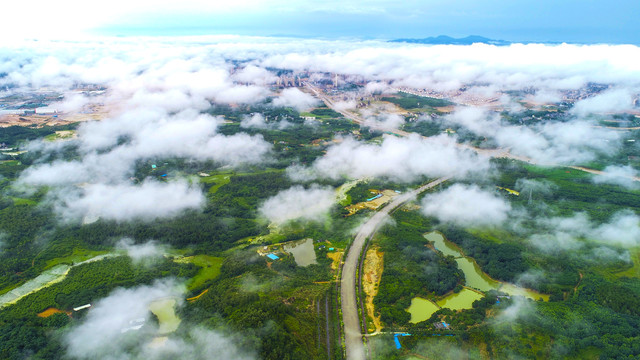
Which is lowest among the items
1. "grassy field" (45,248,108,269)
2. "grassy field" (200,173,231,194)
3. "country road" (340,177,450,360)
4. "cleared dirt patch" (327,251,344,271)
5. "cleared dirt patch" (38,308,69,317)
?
"grassy field" (45,248,108,269)

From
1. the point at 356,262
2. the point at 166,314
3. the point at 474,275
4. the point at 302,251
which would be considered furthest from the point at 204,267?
the point at 474,275

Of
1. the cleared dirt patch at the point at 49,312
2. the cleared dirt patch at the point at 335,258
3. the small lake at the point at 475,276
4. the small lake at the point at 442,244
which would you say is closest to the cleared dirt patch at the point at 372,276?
the cleared dirt patch at the point at 335,258

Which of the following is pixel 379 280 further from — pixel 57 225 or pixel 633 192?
pixel 633 192

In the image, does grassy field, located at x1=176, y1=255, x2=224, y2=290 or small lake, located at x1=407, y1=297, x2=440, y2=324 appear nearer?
small lake, located at x1=407, y1=297, x2=440, y2=324

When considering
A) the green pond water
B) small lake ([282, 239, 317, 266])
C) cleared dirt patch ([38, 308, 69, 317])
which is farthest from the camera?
small lake ([282, 239, 317, 266])

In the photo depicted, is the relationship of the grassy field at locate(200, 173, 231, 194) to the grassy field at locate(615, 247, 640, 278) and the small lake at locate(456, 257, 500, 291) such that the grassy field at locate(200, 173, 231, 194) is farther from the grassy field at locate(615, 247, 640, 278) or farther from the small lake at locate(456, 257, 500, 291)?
the grassy field at locate(615, 247, 640, 278)

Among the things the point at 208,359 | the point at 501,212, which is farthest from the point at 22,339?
the point at 501,212

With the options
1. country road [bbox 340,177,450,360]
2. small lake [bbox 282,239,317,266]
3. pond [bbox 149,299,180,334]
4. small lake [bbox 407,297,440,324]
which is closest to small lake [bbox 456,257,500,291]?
small lake [bbox 407,297,440,324]

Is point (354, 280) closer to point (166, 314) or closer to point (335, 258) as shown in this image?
point (335, 258)
